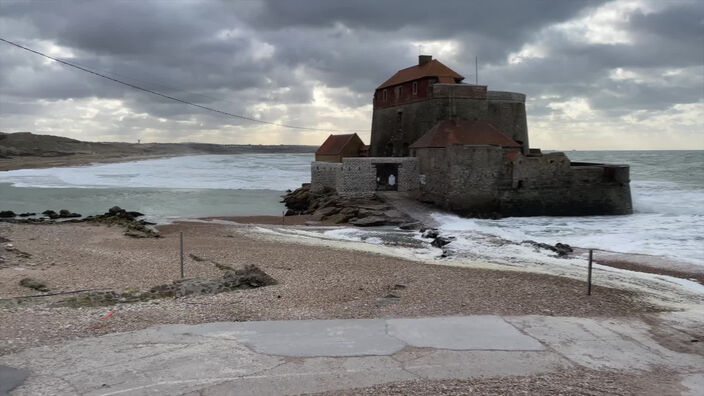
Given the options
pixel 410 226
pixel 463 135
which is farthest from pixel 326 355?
pixel 463 135

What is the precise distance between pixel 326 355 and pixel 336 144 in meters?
28.0

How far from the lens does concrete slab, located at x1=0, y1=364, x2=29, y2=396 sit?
15.3 ft

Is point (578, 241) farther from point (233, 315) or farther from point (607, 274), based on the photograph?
point (233, 315)

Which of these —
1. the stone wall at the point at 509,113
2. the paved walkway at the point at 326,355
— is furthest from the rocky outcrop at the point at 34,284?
the stone wall at the point at 509,113

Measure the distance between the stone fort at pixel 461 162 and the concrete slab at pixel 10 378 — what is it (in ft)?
65.1

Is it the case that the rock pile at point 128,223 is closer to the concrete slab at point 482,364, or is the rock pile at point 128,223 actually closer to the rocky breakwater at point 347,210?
the rocky breakwater at point 347,210

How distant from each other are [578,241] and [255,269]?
1256 cm

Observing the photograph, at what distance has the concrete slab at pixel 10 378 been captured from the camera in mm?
4656

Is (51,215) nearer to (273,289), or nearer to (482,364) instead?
(273,289)

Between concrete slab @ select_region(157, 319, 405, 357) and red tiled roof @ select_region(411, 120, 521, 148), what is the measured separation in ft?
60.4

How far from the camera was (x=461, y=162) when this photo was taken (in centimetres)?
2320

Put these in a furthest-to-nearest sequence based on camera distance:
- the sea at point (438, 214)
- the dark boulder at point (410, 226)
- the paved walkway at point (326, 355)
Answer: the dark boulder at point (410, 226)
the sea at point (438, 214)
the paved walkway at point (326, 355)

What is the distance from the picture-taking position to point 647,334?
22.4 feet

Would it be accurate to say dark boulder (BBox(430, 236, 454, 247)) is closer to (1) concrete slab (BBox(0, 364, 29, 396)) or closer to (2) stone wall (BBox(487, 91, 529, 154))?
(1) concrete slab (BBox(0, 364, 29, 396))
